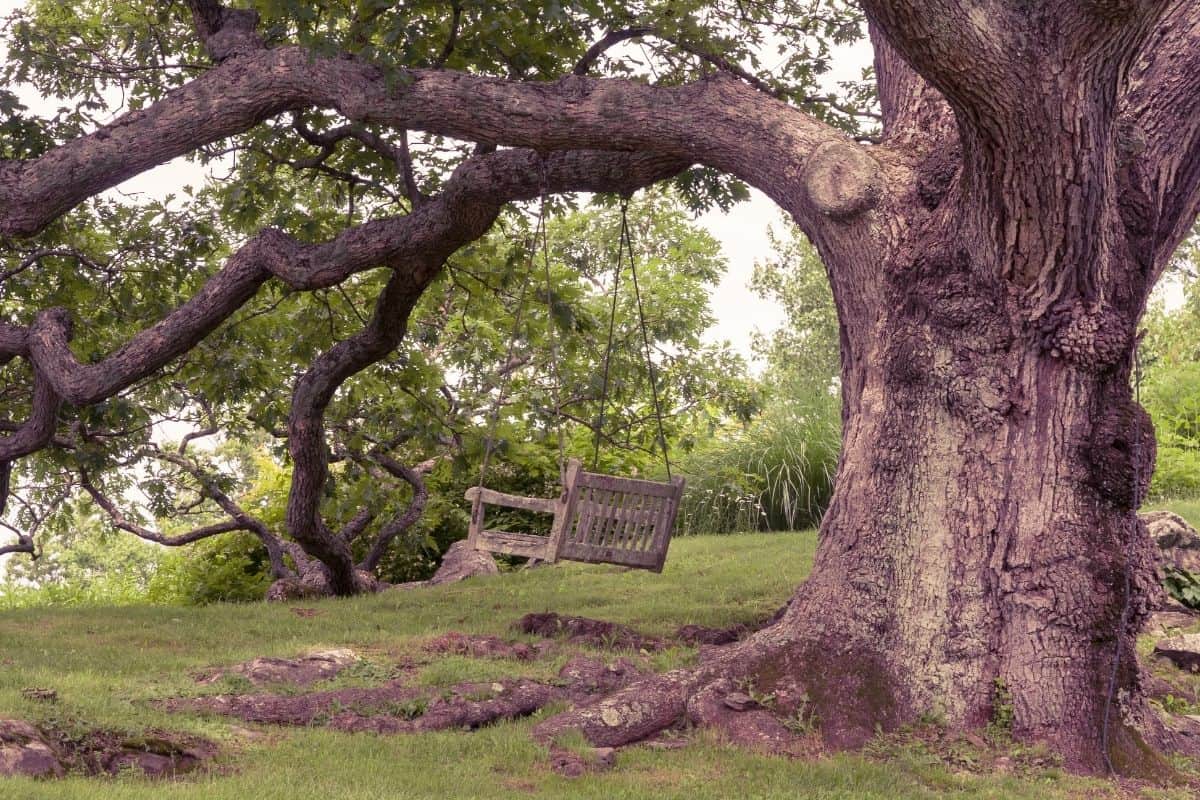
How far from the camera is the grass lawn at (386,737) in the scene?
584 centimetres

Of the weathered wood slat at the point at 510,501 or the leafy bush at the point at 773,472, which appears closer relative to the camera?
the weathered wood slat at the point at 510,501

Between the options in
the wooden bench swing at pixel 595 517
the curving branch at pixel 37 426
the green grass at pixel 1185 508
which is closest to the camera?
the wooden bench swing at pixel 595 517

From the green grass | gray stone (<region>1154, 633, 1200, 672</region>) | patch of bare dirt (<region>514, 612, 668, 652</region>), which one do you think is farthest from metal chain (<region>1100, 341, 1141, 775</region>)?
the green grass

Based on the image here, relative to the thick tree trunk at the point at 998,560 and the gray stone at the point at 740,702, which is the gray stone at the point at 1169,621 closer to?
the thick tree trunk at the point at 998,560

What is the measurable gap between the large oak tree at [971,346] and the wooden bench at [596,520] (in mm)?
1448

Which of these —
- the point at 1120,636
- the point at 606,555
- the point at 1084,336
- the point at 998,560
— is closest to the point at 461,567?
the point at 606,555

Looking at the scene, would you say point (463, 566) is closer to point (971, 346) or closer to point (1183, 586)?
point (1183, 586)

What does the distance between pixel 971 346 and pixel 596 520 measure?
287cm

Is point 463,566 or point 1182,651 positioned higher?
point 463,566

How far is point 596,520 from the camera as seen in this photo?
8.62m

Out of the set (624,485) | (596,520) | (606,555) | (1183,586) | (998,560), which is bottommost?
(1183,586)

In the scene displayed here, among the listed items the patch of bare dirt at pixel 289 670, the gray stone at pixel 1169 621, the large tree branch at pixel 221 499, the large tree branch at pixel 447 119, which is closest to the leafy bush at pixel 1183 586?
the gray stone at pixel 1169 621

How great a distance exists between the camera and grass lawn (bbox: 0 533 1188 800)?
5840 mm

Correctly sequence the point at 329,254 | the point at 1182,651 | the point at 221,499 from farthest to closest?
the point at 221,499 → the point at 329,254 → the point at 1182,651
